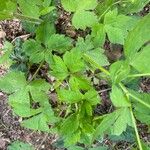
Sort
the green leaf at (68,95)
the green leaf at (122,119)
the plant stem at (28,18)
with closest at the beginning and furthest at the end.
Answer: the green leaf at (122,119) < the green leaf at (68,95) < the plant stem at (28,18)

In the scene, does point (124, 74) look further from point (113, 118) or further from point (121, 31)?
point (121, 31)

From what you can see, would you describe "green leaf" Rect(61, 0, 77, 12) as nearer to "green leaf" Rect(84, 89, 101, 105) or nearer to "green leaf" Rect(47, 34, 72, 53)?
"green leaf" Rect(47, 34, 72, 53)

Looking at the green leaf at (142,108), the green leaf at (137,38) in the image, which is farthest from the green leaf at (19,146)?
the green leaf at (137,38)

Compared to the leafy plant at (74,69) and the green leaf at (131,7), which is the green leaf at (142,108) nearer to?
the leafy plant at (74,69)

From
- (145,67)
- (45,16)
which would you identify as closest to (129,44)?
(145,67)

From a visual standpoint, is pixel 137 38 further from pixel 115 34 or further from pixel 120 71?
pixel 115 34

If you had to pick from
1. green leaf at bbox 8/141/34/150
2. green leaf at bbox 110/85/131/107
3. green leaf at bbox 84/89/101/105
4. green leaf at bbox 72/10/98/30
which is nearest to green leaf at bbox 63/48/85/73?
green leaf at bbox 84/89/101/105
